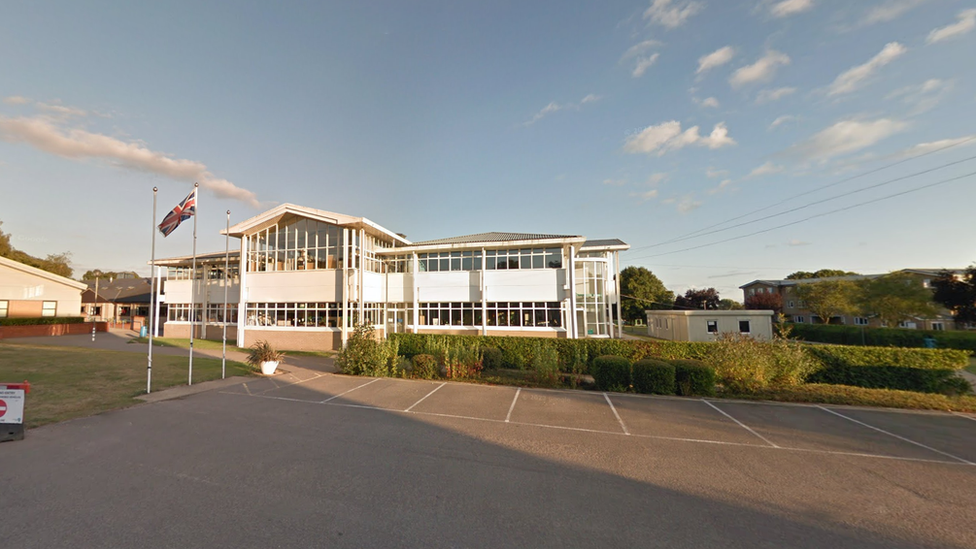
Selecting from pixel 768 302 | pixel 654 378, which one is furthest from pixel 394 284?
pixel 768 302

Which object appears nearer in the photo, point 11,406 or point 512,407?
point 11,406

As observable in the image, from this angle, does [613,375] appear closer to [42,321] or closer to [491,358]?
[491,358]

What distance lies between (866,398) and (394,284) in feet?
79.0

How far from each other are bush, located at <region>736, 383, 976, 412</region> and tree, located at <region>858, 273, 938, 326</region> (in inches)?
1153

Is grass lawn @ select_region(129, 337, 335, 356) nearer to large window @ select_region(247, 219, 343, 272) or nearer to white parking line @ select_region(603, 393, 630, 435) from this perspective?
large window @ select_region(247, 219, 343, 272)

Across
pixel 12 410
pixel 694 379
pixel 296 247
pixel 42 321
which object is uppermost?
pixel 296 247

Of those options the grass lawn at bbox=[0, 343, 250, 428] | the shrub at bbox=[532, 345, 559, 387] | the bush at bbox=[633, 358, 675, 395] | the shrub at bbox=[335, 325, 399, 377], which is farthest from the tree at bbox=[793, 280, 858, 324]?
the grass lawn at bbox=[0, 343, 250, 428]

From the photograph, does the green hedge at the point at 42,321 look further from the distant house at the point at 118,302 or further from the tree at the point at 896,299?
the tree at the point at 896,299

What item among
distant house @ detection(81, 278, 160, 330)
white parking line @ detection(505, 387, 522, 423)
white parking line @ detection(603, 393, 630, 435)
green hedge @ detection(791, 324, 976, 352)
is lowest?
green hedge @ detection(791, 324, 976, 352)

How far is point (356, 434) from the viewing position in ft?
25.7

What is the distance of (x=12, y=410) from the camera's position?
716 cm

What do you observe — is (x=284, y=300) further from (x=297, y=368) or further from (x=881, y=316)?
(x=881, y=316)

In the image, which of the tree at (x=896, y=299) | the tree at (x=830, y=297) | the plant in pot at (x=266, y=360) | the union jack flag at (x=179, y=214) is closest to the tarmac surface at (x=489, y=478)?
the plant in pot at (x=266, y=360)

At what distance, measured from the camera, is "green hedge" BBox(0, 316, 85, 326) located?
2754cm
